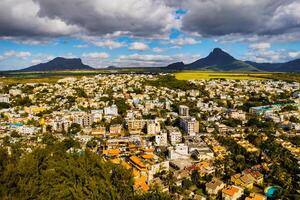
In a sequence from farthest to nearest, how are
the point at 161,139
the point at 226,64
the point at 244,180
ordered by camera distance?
the point at 226,64
the point at 161,139
the point at 244,180

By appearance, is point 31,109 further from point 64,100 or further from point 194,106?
point 194,106

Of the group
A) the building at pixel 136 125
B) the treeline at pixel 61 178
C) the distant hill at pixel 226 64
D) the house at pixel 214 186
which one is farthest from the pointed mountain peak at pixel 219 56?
the treeline at pixel 61 178

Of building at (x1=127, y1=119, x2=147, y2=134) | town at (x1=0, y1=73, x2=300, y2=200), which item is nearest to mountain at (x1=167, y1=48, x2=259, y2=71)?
town at (x1=0, y1=73, x2=300, y2=200)

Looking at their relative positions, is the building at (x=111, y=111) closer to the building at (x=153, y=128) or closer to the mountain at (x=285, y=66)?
the building at (x=153, y=128)

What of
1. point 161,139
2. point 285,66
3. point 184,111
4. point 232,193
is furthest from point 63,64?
point 232,193

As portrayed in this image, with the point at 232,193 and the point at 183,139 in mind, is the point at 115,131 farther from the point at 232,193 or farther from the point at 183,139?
the point at 232,193

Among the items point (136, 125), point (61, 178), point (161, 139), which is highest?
point (61, 178)
